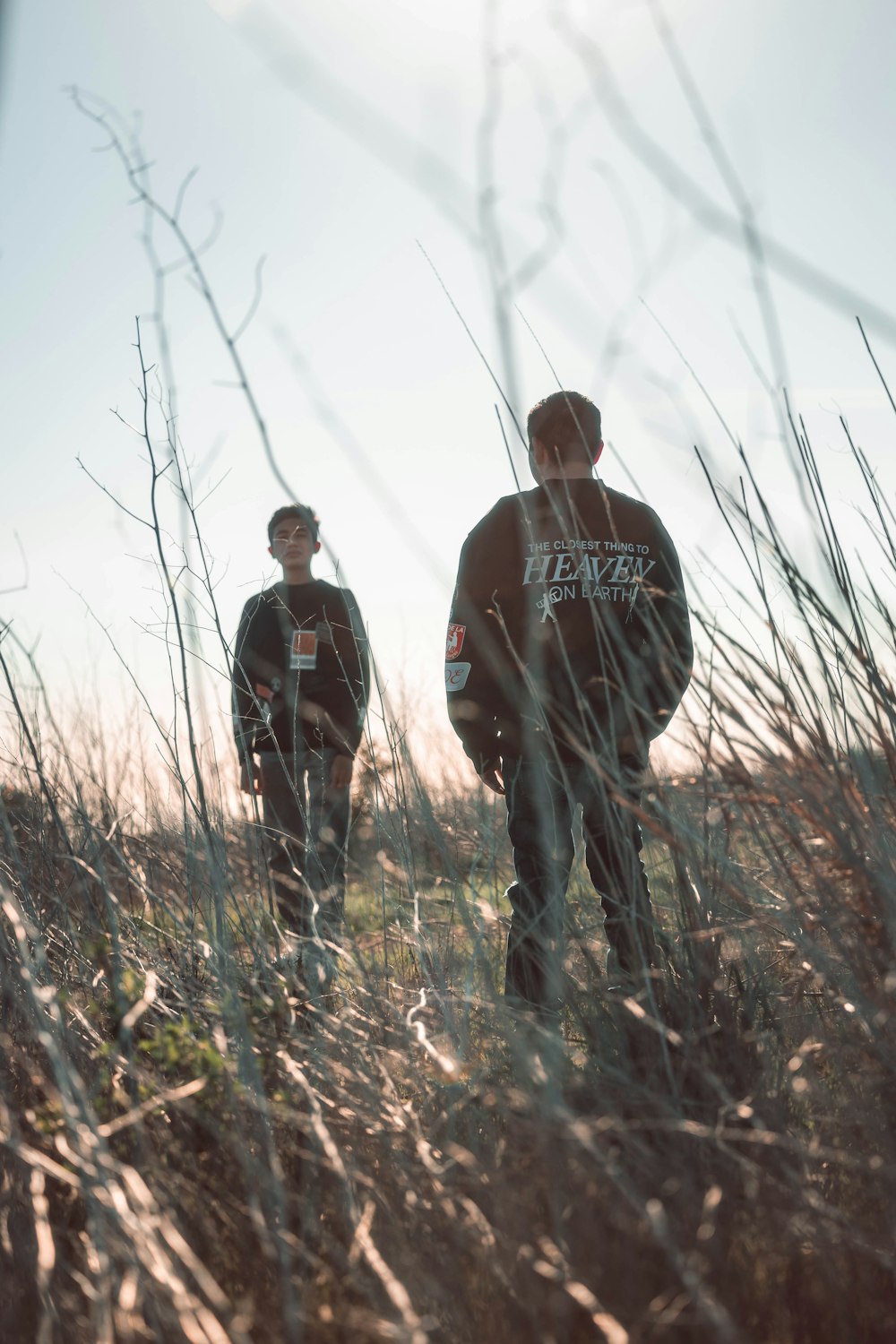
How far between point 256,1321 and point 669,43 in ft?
4.95

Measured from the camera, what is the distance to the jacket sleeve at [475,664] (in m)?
2.43

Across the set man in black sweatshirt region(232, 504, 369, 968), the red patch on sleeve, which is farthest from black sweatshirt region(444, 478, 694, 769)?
man in black sweatshirt region(232, 504, 369, 968)

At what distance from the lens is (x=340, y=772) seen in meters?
3.84

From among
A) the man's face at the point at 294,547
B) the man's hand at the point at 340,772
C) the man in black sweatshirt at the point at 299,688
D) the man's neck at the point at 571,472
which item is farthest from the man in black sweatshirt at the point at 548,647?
the man's face at the point at 294,547

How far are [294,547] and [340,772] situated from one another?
891mm

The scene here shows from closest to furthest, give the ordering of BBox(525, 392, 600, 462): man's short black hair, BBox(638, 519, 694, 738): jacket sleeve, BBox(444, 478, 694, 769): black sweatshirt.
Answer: BBox(638, 519, 694, 738): jacket sleeve < BBox(444, 478, 694, 769): black sweatshirt < BBox(525, 392, 600, 462): man's short black hair

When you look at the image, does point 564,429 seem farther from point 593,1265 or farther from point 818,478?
point 593,1265

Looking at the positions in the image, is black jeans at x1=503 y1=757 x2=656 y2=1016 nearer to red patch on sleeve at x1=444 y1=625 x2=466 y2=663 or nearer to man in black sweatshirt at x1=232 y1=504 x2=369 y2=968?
red patch on sleeve at x1=444 y1=625 x2=466 y2=663

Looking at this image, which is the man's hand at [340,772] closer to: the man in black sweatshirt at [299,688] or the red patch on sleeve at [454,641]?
the man in black sweatshirt at [299,688]

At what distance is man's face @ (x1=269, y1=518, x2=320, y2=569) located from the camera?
12.9 ft

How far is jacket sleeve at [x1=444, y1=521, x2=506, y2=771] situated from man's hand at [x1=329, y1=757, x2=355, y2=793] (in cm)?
133

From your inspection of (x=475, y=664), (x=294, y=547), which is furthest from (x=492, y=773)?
(x=294, y=547)

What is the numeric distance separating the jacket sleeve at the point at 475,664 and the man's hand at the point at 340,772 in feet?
4.37

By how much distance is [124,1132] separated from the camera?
1.60m
